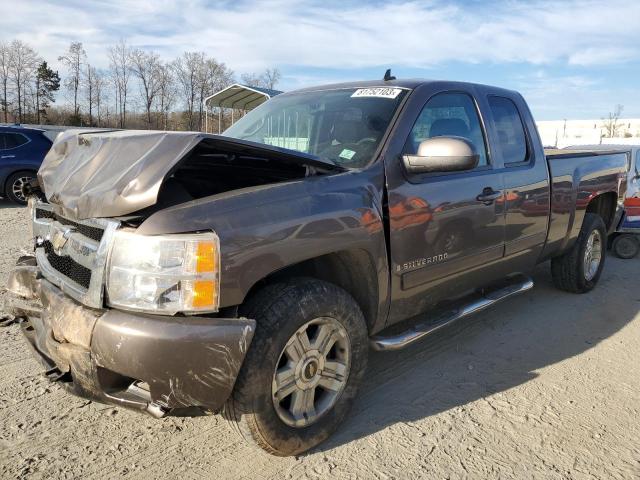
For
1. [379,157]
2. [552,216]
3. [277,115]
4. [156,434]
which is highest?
[277,115]

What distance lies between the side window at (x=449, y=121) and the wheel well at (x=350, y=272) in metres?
0.79

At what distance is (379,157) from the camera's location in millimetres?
2924

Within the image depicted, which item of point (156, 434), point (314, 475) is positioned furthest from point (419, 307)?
point (156, 434)

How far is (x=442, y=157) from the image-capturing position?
2.86 meters

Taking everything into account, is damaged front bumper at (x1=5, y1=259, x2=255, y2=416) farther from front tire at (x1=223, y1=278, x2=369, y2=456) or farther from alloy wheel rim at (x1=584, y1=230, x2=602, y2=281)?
alloy wheel rim at (x1=584, y1=230, x2=602, y2=281)

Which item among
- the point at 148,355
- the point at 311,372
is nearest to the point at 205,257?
the point at 148,355

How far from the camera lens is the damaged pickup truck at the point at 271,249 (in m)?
2.09

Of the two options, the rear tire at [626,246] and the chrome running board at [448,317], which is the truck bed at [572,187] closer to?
the chrome running board at [448,317]

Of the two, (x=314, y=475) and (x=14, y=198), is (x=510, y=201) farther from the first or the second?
(x=14, y=198)

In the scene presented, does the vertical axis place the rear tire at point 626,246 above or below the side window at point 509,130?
below

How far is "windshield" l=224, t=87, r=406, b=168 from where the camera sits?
10.2ft

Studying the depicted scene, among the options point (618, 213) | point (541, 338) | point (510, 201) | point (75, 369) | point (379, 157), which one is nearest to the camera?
point (75, 369)

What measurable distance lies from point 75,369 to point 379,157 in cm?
188

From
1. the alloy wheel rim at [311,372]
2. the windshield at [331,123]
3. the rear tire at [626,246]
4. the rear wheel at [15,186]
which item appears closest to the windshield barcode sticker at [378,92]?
the windshield at [331,123]
